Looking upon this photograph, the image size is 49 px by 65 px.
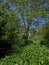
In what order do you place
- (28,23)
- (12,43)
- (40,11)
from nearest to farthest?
(12,43) < (40,11) < (28,23)

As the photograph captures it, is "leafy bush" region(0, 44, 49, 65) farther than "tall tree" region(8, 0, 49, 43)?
No

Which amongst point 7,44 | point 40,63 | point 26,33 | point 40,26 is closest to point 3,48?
point 7,44

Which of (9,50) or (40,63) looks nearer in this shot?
(40,63)

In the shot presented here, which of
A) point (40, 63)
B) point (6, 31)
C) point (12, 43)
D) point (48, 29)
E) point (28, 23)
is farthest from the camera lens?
point (48, 29)

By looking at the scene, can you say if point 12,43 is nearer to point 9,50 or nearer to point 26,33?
point 9,50

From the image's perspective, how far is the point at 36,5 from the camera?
31.5 meters

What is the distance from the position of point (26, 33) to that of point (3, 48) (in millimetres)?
13784

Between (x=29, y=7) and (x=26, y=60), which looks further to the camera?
(x=29, y=7)

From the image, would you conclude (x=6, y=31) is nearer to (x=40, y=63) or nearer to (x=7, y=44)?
(x=7, y=44)

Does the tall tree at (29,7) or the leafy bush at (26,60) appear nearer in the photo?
the leafy bush at (26,60)

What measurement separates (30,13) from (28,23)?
2438 mm

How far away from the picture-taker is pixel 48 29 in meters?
35.1

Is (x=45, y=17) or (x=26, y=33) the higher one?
(x=45, y=17)

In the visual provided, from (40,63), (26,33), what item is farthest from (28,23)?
(40,63)
